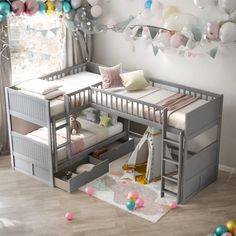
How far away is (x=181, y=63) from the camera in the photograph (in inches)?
203

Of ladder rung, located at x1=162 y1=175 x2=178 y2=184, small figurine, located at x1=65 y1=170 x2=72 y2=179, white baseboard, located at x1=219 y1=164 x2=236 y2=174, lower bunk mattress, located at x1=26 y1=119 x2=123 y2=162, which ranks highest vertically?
lower bunk mattress, located at x1=26 y1=119 x2=123 y2=162

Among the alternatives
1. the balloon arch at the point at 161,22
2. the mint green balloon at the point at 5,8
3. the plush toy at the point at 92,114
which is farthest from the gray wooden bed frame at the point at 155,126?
the mint green balloon at the point at 5,8

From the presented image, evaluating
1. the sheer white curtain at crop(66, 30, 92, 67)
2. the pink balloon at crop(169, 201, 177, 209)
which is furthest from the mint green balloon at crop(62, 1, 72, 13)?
the pink balloon at crop(169, 201, 177, 209)

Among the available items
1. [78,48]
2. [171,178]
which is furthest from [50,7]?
[171,178]

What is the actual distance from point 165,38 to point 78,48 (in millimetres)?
1345

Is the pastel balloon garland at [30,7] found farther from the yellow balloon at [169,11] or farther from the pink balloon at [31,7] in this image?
the yellow balloon at [169,11]

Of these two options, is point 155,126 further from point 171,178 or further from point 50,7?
point 50,7

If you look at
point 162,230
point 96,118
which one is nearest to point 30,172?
point 96,118

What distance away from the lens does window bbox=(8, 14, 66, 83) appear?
5301 millimetres

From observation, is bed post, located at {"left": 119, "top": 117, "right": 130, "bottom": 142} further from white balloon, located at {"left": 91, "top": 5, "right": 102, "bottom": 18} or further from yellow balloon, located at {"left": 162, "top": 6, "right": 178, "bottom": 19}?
yellow balloon, located at {"left": 162, "top": 6, "right": 178, "bottom": 19}

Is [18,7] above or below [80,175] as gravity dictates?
above

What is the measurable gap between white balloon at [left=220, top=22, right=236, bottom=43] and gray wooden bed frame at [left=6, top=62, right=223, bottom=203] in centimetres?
62

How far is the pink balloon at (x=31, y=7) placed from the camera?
191 inches

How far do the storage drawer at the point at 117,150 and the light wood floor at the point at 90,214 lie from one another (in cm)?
70
